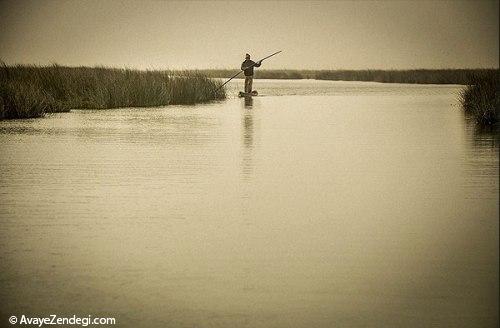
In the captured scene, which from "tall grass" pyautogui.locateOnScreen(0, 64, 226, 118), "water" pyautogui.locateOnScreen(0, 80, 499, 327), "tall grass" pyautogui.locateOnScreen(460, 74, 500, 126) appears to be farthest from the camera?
"tall grass" pyautogui.locateOnScreen(0, 64, 226, 118)

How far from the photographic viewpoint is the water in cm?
482

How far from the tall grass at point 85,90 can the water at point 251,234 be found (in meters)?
7.53

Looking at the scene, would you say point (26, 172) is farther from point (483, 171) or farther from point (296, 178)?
point (483, 171)

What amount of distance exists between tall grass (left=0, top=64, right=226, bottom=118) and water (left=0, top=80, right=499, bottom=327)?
296 inches

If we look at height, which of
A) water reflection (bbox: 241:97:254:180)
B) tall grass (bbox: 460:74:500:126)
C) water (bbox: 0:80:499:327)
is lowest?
water (bbox: 0:80:499:327)

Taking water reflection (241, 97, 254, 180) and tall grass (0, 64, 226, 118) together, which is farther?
tall grass (0, 64, 226, 118)

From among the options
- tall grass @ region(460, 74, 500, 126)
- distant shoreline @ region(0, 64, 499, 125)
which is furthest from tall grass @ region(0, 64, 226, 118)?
tall grass @ region(460, 74, 500, 126)

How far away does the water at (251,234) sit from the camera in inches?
190

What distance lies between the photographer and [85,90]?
84.5ft

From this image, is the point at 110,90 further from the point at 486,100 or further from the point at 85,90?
the point at 486,100

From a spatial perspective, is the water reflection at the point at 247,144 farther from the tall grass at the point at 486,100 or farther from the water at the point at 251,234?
the tall grass at the point at 486,100

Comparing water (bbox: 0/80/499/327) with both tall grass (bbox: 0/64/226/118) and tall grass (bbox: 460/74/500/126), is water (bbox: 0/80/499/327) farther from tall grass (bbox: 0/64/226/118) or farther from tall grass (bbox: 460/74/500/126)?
tall grass (bbox: 0/64/226/118)

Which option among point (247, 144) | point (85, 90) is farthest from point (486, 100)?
point (85, 90)

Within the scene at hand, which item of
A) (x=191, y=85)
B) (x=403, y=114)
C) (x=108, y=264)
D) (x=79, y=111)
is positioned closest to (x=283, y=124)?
(x=403, y=114)
